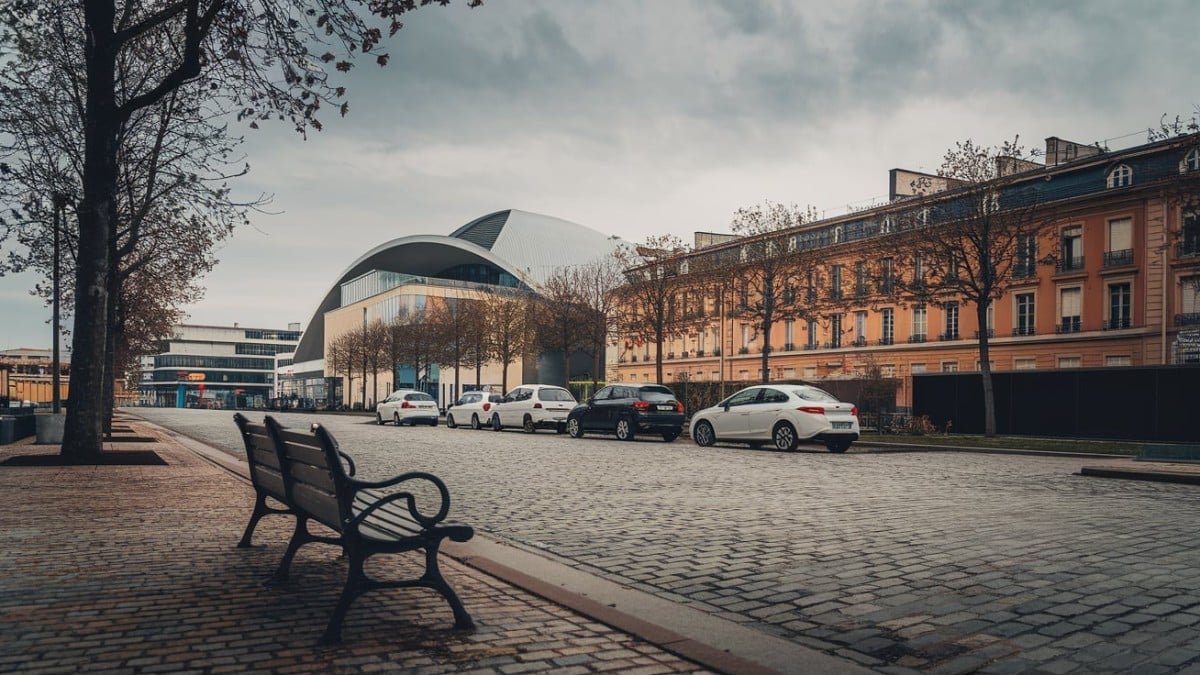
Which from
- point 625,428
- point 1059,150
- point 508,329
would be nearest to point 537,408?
point 625,428

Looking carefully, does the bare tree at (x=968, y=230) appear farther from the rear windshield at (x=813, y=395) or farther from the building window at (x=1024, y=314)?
the building window at (x=1024, y=314)

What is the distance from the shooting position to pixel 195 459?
17125 millimetres

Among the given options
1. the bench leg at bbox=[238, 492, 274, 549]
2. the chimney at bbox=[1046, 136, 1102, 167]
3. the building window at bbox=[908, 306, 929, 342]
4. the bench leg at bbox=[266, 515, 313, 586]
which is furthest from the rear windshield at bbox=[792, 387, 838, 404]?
the chimney at bbox=[1046, 136, 1102, 167]

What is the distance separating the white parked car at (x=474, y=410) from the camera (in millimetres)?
34969

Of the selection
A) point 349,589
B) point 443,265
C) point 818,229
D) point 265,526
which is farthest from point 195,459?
point 443,265

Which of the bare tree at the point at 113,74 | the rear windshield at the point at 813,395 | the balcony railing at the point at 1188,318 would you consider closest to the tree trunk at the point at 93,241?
the bare tree at the point at 113,74

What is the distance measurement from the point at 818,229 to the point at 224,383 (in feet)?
393

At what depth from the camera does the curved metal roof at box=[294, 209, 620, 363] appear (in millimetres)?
104188

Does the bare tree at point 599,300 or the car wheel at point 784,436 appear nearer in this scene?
the car wheel at point 784,436

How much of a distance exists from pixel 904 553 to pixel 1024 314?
1885 inches

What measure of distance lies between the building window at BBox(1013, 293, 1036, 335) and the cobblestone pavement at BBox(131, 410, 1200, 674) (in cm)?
3820

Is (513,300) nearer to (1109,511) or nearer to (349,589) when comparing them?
(1109,511)

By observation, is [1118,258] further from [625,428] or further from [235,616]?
[235,616]

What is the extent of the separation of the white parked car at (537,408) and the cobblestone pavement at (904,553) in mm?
16000
